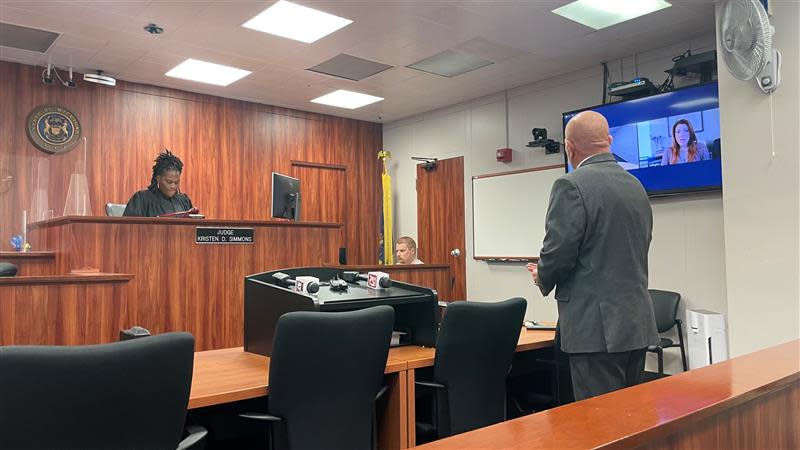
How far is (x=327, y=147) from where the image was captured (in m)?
7.25

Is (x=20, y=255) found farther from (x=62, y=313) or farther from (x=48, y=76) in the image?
(x=62, y=313)

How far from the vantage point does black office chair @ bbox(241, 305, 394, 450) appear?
5.36ft

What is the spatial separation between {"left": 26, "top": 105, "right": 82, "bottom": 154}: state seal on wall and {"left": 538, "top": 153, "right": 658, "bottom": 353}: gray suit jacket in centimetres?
515

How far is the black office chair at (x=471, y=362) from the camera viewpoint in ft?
6.80

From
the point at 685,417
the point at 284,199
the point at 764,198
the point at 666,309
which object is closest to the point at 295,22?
the point at 284,199

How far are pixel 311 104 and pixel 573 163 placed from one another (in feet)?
16.8

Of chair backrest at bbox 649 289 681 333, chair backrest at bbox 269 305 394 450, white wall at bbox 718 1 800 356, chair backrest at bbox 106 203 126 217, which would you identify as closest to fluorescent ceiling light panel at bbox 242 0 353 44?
chair backrest at bbox 106 203 126 217

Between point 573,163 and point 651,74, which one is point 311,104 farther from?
point 573,163

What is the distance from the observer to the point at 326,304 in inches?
80.5

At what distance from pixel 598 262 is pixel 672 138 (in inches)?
129

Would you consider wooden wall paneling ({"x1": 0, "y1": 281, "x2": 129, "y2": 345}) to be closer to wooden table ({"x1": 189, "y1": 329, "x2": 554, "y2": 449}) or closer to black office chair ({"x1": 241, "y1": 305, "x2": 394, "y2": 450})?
wooden table ({"x1": 189, "y1": 329, "x2": 554, "y2": 449})

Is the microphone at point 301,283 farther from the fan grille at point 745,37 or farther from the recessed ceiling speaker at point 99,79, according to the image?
the recessed ceiling speaker at point 99,79

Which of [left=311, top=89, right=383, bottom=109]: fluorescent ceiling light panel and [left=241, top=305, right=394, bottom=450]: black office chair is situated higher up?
[left=311, top=89, right=383, bottom=109]: fluorescent ceiling light panel

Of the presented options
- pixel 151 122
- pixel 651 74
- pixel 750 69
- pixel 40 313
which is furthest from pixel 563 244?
pixel 151 122
